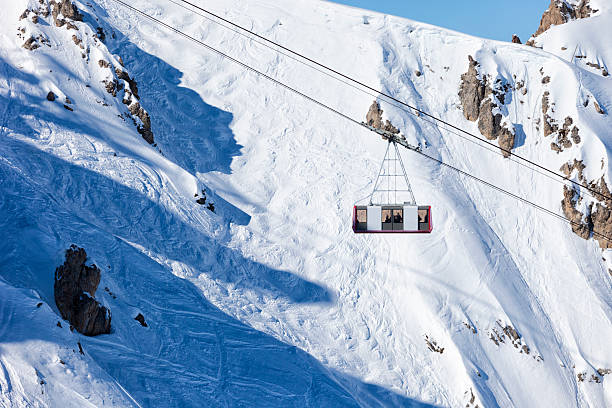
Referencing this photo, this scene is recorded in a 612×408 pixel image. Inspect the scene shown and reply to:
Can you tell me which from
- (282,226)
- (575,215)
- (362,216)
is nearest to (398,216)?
(362,216)

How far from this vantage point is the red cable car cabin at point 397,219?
27.4 metres

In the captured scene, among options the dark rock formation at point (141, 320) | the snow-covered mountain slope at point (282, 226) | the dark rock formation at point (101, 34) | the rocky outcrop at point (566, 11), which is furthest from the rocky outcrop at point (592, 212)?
the dark rock formation at point (101, 34)

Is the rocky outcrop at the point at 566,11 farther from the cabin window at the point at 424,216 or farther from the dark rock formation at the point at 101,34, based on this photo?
the cabin window at the point at 424,216

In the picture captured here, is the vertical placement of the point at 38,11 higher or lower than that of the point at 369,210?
higher

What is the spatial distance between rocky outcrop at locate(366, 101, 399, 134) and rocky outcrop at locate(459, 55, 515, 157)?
625cm

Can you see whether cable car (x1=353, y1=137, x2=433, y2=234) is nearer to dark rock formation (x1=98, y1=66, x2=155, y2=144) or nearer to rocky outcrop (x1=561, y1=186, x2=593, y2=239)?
dark rock formation (x1=98, y1=66, x2=155, y2=144)

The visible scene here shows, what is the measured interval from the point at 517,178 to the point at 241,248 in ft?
61.5

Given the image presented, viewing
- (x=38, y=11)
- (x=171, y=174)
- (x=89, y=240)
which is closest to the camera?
(x=89, y=240)

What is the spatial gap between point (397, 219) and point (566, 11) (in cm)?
3887

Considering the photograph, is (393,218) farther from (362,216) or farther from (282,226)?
(282,226)

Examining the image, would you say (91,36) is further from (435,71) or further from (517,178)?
(517,178)

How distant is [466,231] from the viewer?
4422 centimetres

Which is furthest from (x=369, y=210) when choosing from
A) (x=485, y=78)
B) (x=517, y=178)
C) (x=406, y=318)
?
(x=485, y=78)

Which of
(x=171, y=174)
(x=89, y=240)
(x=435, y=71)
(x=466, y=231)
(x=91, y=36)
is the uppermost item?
(x=435, y=71)
